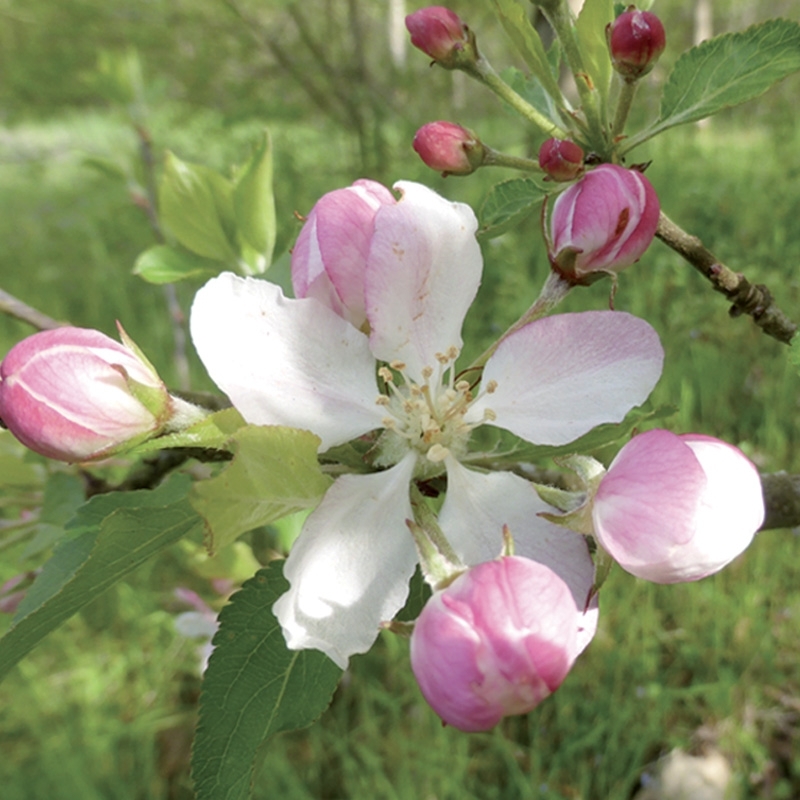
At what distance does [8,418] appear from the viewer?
491mm

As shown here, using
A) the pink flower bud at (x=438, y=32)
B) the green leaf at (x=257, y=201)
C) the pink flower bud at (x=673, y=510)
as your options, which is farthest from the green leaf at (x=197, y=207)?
the pink flower bud at (x=673, y=510)

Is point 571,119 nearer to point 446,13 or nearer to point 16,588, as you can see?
point 446,13

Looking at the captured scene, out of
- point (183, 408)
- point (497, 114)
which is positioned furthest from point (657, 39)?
point (497, 114)

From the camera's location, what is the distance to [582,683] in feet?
5.83

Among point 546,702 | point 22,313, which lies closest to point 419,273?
point 22,313

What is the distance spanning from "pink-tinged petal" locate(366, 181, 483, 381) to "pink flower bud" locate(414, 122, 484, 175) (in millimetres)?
71

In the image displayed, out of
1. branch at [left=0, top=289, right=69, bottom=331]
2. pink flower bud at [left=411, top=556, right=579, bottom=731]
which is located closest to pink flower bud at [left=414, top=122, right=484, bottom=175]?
pink flower bud at [left=411, top=556, right=579, bottom=731]

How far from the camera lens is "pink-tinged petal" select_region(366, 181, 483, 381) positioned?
0.55 m

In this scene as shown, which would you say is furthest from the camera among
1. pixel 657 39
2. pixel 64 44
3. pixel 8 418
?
pixel 64 44

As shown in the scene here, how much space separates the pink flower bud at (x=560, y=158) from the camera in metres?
0.58

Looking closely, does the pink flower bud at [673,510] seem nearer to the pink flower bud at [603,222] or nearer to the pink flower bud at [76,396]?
the pink flower bud at [603,222]

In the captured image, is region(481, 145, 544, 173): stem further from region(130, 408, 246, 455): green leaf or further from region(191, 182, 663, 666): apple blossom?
region(130, 408, 246, 455): green leaf

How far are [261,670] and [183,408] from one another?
218 millimetres

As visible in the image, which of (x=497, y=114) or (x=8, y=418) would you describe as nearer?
(x=8, y=418)
